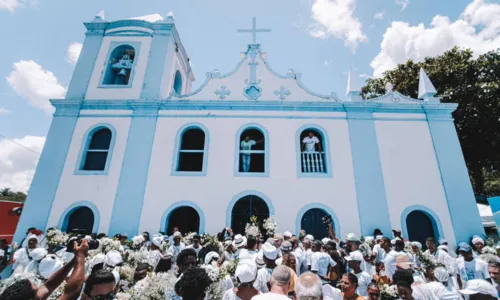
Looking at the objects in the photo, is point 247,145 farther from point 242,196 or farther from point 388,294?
Result: point 388,294

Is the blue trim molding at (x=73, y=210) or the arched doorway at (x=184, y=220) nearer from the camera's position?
the blue trim molding at (x=73, y=210)

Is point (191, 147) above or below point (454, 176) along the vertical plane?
above

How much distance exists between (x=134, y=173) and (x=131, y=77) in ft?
15.3

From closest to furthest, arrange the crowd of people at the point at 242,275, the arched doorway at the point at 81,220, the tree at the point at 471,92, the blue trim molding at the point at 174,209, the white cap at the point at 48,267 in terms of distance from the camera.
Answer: the crowd of people at the point at 242,275 < the white cap at the point at 48,267 < the blue trim molding at the point at 174,209 < the arched doorway at the point at 81,220 < the tree at the point at 471,92

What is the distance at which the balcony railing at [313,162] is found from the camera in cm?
977

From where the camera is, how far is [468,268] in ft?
16.1

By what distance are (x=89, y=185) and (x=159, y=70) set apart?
5685 mm

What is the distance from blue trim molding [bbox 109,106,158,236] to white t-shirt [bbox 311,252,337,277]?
678 cm

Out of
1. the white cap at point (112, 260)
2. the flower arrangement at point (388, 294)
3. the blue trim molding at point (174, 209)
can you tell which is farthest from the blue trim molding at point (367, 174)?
the white cap at point (112, 260)

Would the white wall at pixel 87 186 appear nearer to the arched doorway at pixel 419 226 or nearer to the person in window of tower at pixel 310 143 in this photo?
the person in window of tower at pixel 310 143

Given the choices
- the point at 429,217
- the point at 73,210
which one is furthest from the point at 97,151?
the point at 429,217

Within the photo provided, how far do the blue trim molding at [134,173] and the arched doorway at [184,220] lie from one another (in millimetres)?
1185

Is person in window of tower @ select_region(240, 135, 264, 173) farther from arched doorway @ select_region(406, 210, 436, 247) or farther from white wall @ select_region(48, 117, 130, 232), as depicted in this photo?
arched doorway @ select_region(406, 210, 436, 247)

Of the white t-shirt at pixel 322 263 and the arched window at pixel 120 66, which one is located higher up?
the arched window at pixel 120 66
